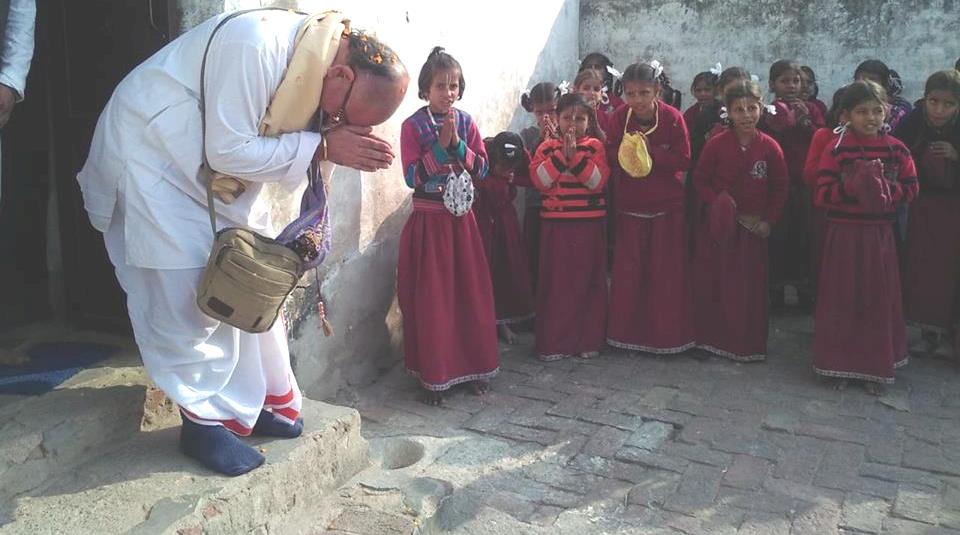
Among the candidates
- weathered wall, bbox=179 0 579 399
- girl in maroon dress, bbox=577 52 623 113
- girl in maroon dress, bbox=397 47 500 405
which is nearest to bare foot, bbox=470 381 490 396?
girl in maroon dress, bbox=397 47 500 405

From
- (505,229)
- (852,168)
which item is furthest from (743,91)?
(505,229)

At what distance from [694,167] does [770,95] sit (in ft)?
7.09

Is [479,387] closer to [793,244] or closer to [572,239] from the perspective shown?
[572,239]

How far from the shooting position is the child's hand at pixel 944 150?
15.0 feet

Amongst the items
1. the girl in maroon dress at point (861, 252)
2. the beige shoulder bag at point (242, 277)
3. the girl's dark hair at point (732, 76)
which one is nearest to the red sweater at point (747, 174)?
the girl in maroon dress at point (861, 252)

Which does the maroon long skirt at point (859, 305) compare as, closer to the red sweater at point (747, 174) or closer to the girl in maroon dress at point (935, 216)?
the red sweater at point (747, 174)

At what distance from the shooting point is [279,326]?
308 centimetres

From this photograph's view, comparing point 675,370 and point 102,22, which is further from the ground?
point 102,22

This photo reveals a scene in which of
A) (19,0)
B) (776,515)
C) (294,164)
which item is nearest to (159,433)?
(294,164)

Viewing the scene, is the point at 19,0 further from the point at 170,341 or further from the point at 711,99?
the point at 711,99

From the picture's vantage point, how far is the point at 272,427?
309 cm

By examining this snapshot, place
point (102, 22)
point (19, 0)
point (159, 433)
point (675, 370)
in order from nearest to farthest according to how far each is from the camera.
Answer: point (19, 0) < point (159, 433) < point (102, 22) < point (675, 370)

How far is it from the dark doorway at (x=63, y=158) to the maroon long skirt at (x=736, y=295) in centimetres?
314

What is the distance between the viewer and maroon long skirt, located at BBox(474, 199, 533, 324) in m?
5.17
